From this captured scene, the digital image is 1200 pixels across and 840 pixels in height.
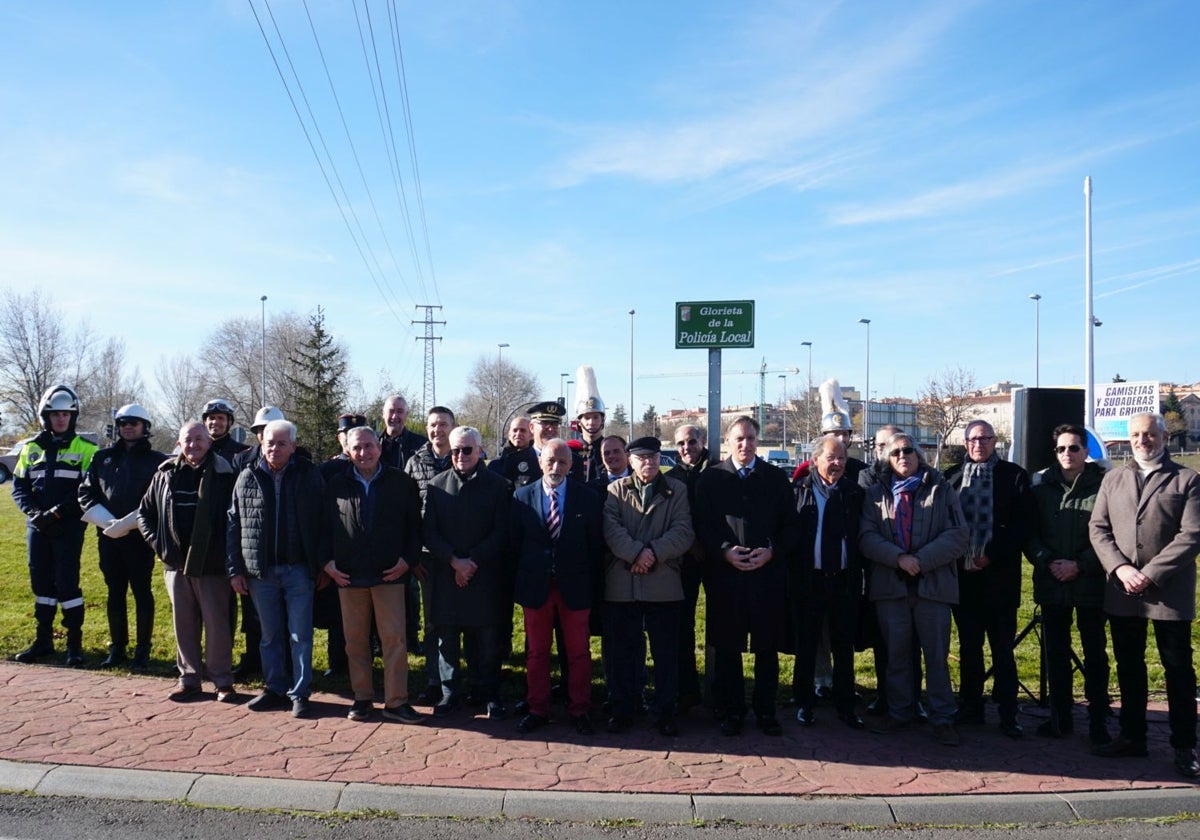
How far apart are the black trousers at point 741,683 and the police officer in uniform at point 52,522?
18.6 feet

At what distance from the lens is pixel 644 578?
242 inches

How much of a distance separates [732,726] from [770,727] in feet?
0.88

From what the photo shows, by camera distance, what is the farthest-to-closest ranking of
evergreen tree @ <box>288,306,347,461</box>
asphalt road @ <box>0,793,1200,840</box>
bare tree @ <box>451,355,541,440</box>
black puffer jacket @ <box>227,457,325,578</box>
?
bare tree @ <box>451,355,541,440</box> < evergreen tree @ <box>288,306,347,461</box> < black puffer jacket @ <box>227,457,325,578</box> < asphalt road @ <box>0,793,1200,840</box>

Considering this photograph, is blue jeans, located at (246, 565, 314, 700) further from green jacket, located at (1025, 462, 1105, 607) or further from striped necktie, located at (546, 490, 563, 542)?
green jacket, located at (1025, 462, 1105, 607)

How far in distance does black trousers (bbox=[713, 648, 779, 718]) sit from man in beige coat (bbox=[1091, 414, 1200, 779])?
2.14m

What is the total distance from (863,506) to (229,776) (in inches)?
181

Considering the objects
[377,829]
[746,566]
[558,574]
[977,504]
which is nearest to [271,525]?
[558,574]

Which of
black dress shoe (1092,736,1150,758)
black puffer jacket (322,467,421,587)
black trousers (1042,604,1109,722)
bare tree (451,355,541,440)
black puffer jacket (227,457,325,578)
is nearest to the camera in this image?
black dress shoe (1092,736,1150,758)

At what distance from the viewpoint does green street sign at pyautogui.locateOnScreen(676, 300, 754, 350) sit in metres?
15.2

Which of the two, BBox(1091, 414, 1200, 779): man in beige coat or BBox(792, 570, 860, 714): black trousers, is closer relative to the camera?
BBox(1091, 414, 1200, 779): man in beige coat

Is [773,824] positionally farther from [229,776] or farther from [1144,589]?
[229,776]

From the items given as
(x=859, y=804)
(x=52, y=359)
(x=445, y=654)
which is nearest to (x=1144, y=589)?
(x=859, y=804)

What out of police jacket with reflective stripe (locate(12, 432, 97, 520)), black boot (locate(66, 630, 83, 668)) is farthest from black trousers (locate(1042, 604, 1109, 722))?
police jacket with reflective stripe (locate(12, 432, 97, 520))

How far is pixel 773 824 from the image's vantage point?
4727 mm
